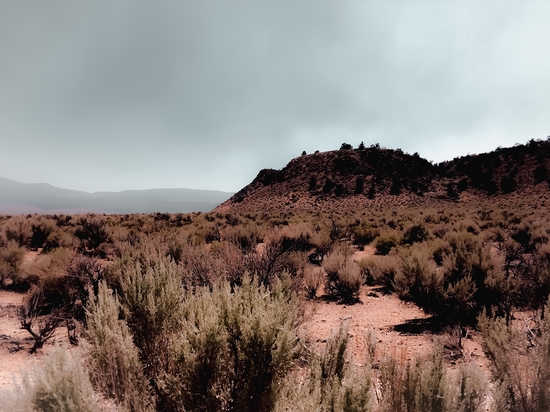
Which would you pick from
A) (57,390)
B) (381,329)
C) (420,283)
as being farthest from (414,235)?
(57,390)

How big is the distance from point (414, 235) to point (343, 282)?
27.7ft

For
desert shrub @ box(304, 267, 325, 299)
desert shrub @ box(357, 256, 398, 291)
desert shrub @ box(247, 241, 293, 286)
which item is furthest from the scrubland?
desert shrub @ box(357, 256, 398, 291)

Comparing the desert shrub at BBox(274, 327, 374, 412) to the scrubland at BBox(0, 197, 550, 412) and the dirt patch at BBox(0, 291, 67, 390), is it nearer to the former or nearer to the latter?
the scrubland at BBox(0, 197, 550, 412)

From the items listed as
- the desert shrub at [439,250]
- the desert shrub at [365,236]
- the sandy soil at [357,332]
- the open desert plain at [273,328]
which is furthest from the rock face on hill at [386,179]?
the sandy soil at [357,332]

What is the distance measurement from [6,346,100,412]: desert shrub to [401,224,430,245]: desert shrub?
46.4ft

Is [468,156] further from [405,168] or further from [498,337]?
[498,337]

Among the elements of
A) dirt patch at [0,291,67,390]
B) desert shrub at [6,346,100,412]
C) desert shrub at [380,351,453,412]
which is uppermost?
desert shrub at [6,346,100,412]

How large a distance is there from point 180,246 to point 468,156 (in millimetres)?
70952

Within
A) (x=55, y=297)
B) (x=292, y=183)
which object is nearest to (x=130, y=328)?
(x=55, y=297)

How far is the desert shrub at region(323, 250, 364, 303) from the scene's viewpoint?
7902 mm

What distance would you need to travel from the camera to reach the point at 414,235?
14.8 meters

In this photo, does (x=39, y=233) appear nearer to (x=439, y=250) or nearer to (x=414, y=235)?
(x=439, y=250)

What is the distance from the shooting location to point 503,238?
1389 cm

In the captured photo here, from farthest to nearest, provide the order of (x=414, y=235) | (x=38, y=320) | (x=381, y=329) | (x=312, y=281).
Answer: (x=414, y=235) → (x=312, y=281) → (x=38, y=320) → (x=381, y=329)
